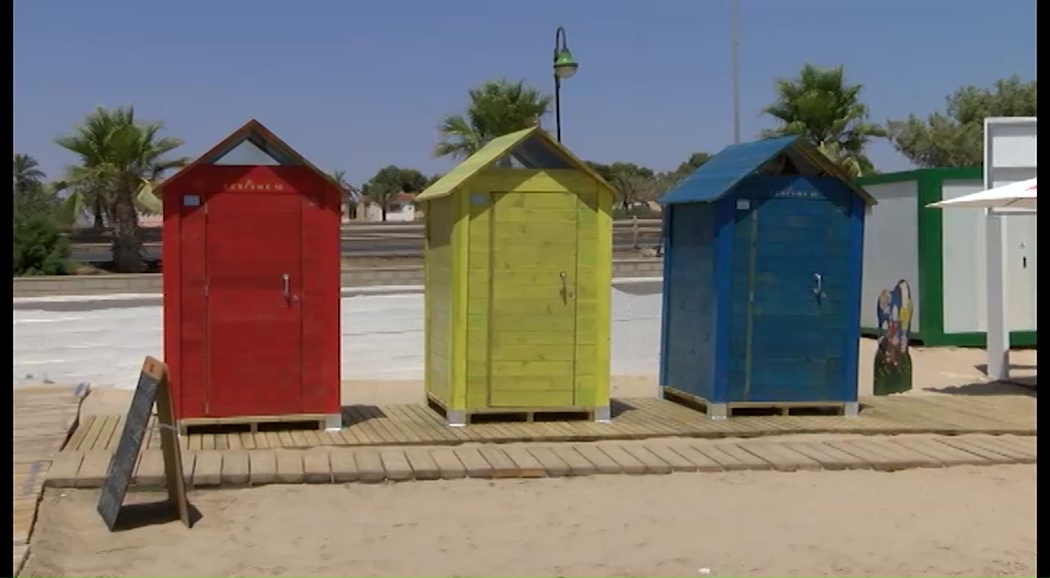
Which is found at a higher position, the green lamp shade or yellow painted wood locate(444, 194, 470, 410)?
the green lamp shade

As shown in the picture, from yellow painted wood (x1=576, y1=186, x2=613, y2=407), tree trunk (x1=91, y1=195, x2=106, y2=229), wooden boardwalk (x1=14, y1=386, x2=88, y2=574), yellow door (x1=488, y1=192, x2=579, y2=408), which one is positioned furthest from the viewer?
tree trunk (x1=91, y1=195, x2=106, y2=229)

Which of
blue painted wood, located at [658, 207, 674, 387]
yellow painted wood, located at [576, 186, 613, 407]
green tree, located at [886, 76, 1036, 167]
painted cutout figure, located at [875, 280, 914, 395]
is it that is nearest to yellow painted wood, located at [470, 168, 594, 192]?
yellow painted wood, located at [576, 186, 613, 407]

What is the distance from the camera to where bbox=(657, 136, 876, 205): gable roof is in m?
8.77

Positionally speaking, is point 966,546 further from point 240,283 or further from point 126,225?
point 126,225

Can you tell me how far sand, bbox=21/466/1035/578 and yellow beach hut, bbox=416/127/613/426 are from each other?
1.63m

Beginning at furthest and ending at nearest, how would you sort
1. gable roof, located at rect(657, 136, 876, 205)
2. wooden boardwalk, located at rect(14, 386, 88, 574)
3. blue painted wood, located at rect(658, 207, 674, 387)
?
blue painted wood, located at rect(658, 207, 674, 387), gable roof, located at rect(657, 136, 876, 205), wooden boardwalk, located at rect(14, 386, 88, 574)

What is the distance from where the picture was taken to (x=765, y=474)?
7285mm

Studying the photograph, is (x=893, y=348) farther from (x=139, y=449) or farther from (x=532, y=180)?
(x=139, y=449)

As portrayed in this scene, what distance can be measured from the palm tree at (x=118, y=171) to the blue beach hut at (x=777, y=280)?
16.8m

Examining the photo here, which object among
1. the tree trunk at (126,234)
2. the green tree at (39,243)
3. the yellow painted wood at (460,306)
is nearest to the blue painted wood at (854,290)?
the yellow painted wood at (460,306)

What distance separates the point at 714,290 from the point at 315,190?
9.74 ft

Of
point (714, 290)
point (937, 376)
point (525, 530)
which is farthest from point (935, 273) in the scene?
point (525, 530)

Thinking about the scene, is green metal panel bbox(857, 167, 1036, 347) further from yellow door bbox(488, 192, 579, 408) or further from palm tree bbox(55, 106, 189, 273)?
palm tree bbox(55, 106, 189, 273)

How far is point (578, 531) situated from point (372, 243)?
2923 cm
